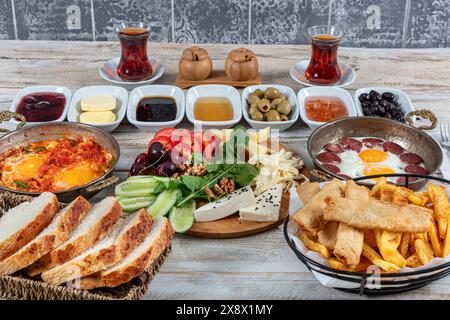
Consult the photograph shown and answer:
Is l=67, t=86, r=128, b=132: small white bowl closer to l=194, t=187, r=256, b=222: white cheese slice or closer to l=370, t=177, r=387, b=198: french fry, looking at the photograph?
l=194, t=187, r=256, b=222: white cheese slice

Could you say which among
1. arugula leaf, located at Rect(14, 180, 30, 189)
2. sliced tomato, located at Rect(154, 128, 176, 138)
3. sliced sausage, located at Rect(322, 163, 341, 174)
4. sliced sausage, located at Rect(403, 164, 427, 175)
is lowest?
arugula leaf, located at Rect(14, 180, 30, 189)

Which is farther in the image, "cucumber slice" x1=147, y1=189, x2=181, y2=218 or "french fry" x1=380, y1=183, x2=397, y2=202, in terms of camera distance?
"cucumber slice" x1=147, y1=189, x2=181, y2=218

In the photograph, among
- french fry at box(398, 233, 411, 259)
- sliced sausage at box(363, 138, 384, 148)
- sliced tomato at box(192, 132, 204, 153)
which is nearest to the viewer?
french fry at box(398, 233, 411, 259)

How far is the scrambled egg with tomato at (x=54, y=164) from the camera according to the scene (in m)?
2.85

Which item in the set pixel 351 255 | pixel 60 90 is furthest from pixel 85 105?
pixel 351 255

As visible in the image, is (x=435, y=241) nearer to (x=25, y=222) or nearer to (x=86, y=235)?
(x=86, y=235)

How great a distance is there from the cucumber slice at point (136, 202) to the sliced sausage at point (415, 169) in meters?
1.24

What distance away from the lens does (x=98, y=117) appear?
3.46 metres

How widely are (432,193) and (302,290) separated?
62cm

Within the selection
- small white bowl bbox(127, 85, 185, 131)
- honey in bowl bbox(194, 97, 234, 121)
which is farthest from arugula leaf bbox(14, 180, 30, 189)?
honey in bowl bbox(194, 97, 234, 121)

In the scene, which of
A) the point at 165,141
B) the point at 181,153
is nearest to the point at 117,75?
the point at 165,141

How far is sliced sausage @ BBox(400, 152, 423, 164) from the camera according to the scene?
3.06 m

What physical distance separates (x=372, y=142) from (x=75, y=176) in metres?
1.51

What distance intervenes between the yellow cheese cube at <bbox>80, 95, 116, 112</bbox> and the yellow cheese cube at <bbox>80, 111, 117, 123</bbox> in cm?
5
